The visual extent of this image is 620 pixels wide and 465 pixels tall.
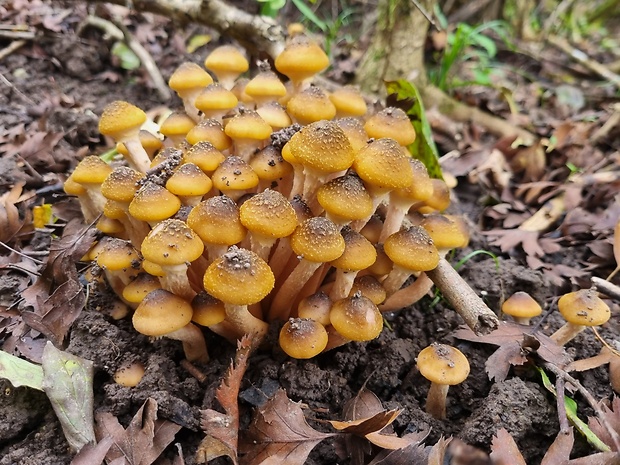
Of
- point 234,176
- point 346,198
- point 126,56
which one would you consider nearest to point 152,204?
point 234,176

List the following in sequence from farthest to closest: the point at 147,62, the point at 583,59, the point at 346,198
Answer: the point at 583,59, the point at 147,62, the point at 346,198

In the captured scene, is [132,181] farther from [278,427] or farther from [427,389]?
[427,389]

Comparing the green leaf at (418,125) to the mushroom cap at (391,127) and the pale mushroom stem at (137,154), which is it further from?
the pale mushroom stem at (137,154)

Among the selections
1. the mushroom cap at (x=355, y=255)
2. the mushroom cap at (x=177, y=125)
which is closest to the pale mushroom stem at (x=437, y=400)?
the mushroom cap at (x=355, y=255)

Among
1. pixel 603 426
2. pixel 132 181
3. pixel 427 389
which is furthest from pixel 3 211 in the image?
pixel 603 426

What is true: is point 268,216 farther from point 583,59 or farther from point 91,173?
point 583,59

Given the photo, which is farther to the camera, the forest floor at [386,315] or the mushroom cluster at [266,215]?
the forest floor at [386,315]

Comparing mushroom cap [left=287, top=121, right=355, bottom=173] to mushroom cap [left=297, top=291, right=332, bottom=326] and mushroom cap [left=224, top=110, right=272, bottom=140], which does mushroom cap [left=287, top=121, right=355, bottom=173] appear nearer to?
mushroom cap [left=224, top=110, right=272, bottom=140]
